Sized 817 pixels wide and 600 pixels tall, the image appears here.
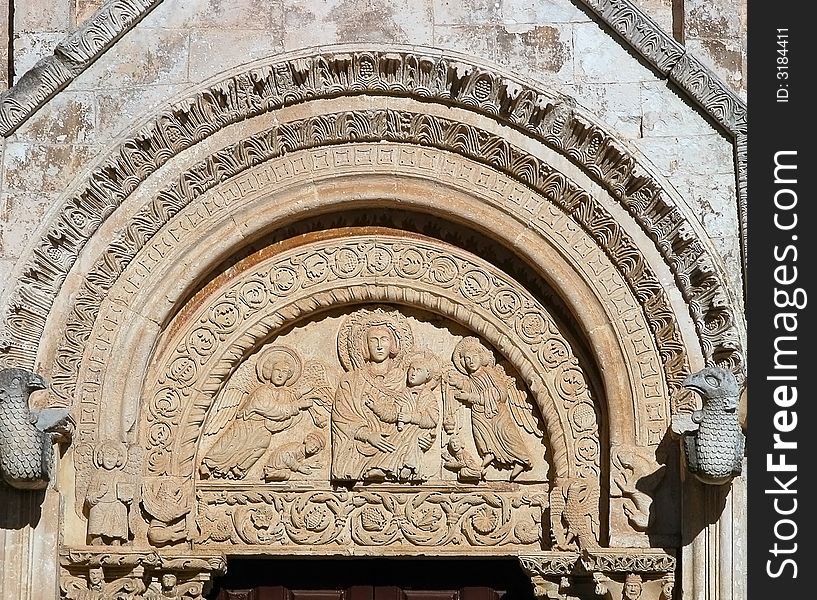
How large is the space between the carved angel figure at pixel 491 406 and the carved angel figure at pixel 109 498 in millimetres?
2213

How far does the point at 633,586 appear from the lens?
9.13 meters

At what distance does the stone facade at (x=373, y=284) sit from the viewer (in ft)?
30.3

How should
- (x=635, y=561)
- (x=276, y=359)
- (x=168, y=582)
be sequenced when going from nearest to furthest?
(x=635, y=561)
(x=168, y=582)
(x=276, y=359)

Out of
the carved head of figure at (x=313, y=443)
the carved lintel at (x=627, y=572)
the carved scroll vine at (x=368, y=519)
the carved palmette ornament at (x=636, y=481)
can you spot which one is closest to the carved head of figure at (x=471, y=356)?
the carved scroll vine at (x=368, y=519)

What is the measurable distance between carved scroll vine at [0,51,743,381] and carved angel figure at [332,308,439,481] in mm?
1293

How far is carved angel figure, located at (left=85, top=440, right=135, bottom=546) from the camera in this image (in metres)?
9.25

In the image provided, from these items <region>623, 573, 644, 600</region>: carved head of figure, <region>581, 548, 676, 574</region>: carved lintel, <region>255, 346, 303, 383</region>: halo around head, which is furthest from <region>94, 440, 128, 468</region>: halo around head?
<region>623, 573, 644, 600</region>: carved head of figure

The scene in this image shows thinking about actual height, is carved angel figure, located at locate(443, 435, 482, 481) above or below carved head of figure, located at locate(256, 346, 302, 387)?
below

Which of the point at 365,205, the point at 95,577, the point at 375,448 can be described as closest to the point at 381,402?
the point at 375,448

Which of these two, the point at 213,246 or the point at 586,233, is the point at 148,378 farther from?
the point at 586,233

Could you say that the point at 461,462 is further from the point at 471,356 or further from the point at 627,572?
the point at 627,572

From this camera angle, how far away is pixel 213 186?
962 centimetres

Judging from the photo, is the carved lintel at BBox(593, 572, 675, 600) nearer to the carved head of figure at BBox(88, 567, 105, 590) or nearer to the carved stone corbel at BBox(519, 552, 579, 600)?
the carved stone corbel at BBox(519, 552, 579, 600)

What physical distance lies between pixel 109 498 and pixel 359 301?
6.79ft
